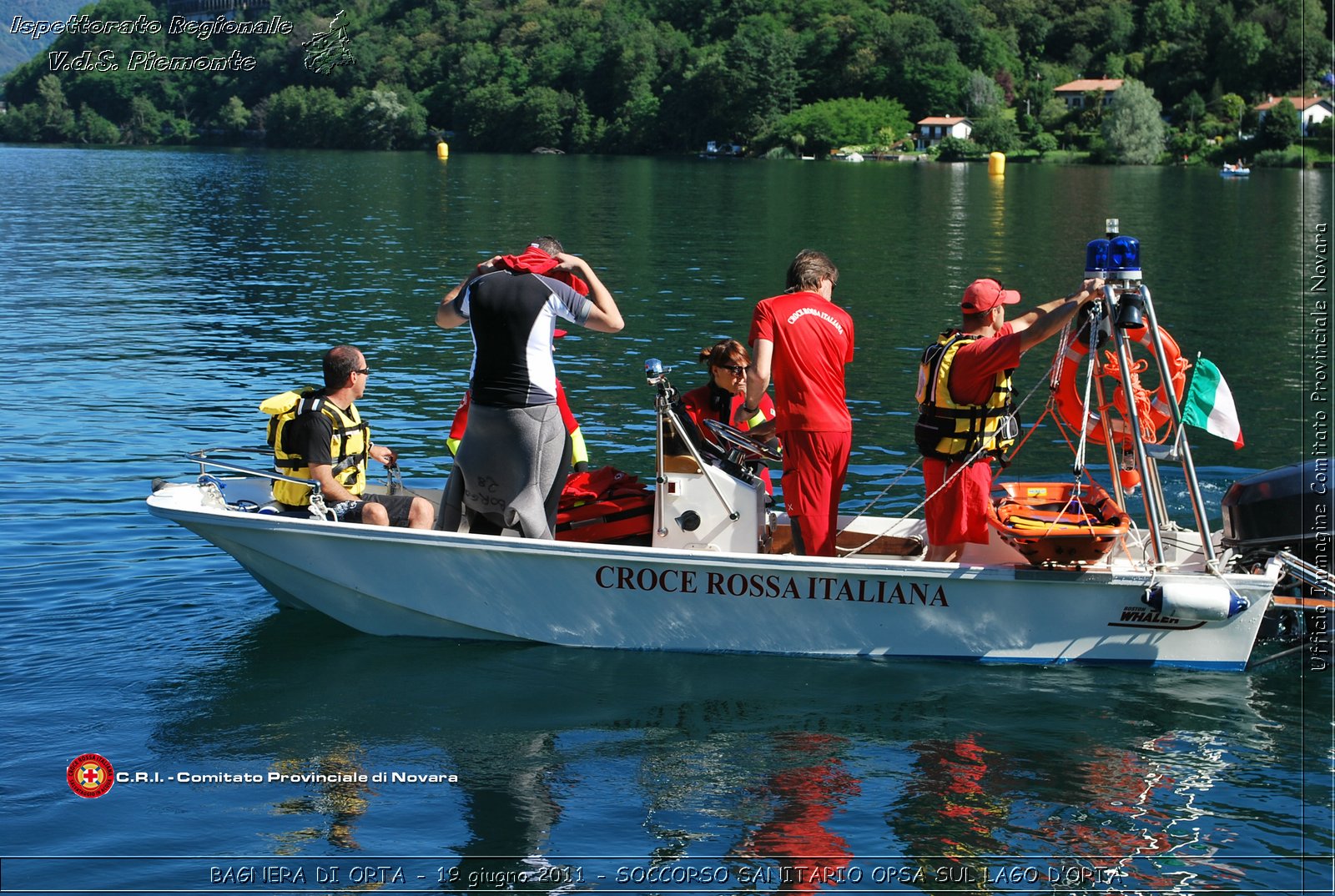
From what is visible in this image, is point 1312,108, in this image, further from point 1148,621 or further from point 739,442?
point 739,442

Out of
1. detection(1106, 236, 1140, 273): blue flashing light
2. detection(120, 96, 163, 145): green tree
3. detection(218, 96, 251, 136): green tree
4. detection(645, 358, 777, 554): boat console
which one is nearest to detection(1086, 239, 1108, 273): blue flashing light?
detection(1106, 236, 1140, 273): blue flashing light

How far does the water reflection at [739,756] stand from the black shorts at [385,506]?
0.75 meters

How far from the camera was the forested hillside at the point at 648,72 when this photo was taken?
104688mm

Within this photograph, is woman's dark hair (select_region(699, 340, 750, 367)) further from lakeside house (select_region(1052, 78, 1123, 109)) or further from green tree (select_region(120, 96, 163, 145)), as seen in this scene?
green tree (select_region(120, 96, 163, 145))

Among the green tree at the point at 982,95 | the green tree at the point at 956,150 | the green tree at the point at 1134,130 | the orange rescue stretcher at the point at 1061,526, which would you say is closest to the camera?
the orange rescue stretcher at the point at 1061,526

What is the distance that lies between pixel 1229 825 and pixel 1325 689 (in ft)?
5.62

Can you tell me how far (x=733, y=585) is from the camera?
7449 millimetres

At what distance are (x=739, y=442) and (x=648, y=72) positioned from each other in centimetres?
12139

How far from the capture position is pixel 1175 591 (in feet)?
22.8

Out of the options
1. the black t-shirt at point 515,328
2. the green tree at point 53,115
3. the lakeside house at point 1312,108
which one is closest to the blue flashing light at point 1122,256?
the black t-shirt at point 515,328

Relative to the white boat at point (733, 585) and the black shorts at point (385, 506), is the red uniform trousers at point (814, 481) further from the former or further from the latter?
the black shorts at point (385, 506)

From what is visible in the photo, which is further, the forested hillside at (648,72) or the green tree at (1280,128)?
the forested hillside at (648,72)

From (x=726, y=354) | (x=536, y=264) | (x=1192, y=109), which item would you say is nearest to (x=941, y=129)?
(x=1192, y=109)

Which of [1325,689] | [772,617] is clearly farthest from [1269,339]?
[772,617]
